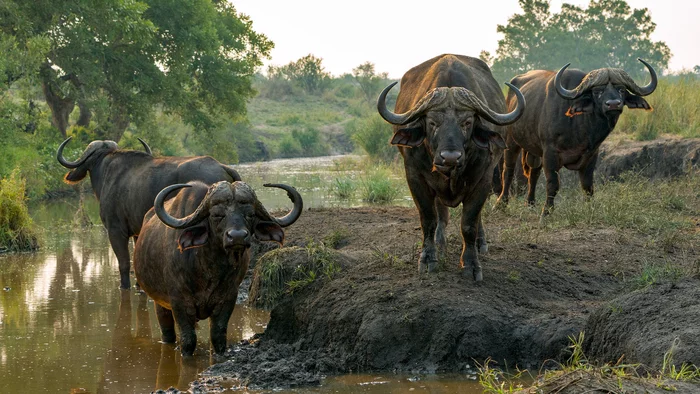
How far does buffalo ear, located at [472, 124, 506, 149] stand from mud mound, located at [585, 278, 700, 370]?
1596mm

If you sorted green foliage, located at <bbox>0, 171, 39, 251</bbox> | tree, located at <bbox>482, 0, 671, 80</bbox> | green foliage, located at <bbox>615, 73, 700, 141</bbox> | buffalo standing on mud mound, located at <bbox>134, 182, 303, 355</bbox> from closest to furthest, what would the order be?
buffalo standing on mud mound, located at <bbox>134, 182, 303, 355</bbox> < green foliage, located at <bbox>0, 171, 39, 251</bbox> < green foliage, located at <bbox>615, 73, 700, 141</bbox> < tree, located at <bbox>482, 0, 671, 80</bbox>

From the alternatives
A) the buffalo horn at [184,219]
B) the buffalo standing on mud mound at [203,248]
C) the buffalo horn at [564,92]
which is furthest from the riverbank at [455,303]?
the buffalo horn at [564,92]

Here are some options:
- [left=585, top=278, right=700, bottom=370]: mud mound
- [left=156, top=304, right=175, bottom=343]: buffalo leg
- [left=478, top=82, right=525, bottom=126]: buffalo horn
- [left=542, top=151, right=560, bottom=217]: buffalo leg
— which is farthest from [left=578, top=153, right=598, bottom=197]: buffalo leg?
[left=156, top=304, right=175, bottom=343]: buffalo leg

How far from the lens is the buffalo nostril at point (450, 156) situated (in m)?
6.53

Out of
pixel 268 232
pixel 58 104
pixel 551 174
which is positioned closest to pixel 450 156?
pixel 268 232

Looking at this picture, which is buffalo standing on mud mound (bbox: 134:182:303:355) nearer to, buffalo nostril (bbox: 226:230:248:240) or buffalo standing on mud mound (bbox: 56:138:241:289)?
buffalo nostril (bbox: 226:230:248:240)

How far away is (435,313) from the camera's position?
6.70 m

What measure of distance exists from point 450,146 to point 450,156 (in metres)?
0.12

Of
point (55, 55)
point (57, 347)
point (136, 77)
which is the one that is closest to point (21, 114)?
point (55, 55)

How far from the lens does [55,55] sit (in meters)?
23.4

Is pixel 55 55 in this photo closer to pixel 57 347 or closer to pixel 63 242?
pixel 63 242

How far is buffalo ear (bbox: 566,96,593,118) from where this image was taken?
35.2 feet

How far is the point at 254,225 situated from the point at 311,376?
1.17 meters

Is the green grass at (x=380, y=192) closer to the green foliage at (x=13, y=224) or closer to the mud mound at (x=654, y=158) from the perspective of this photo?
the mud mound at (x=654, y=158)
